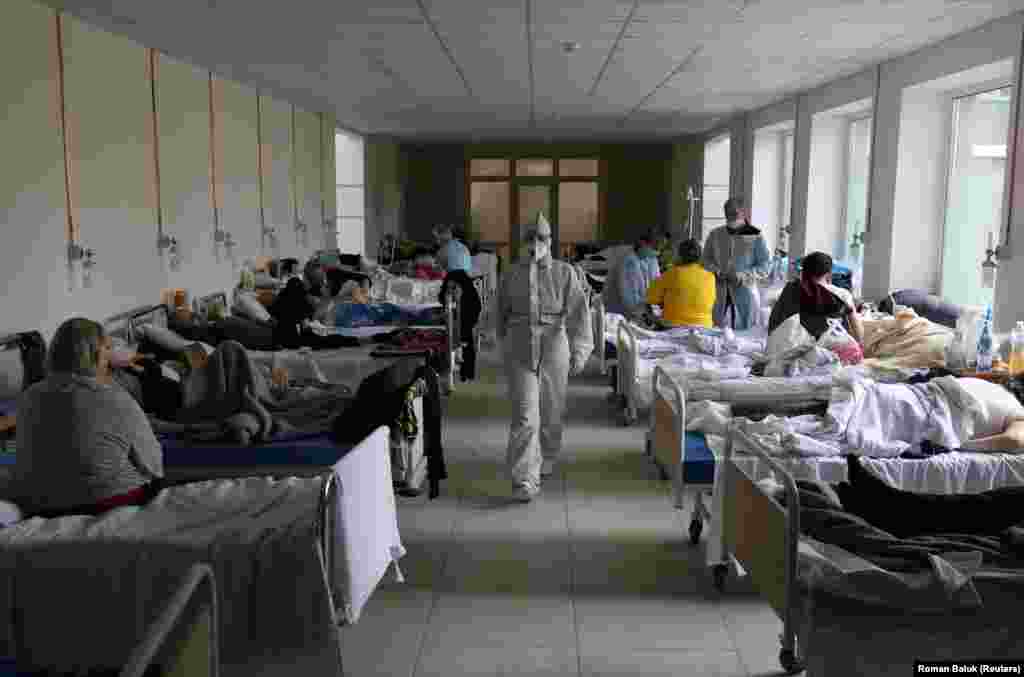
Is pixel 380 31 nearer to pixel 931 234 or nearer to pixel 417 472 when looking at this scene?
pixel 417 472

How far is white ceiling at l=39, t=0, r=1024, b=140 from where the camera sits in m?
6.20

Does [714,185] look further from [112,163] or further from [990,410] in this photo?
[990,410]

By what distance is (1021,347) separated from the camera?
592 centimetres

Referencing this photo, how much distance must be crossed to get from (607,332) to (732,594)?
4935 millimetres

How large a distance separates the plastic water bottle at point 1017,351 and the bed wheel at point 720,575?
2.51 m

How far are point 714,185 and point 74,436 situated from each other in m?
15.7

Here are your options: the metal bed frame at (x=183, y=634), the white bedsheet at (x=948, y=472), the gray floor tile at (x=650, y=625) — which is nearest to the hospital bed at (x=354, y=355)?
the gray floor tile at (x=650, y=625)

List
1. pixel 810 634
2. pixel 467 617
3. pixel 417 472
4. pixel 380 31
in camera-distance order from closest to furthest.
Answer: pixel 810 634, pixel 467 617, pixel 417 472, pixel 380 31

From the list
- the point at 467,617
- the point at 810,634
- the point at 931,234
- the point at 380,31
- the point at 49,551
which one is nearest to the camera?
the point at 810,634

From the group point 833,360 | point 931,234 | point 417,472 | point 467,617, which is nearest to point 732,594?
point 467,617

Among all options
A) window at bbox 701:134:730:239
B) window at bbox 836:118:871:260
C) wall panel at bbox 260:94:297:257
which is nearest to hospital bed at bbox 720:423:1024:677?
window at bbox 836:118:871:260

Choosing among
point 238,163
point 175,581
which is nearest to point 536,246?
point 175,581

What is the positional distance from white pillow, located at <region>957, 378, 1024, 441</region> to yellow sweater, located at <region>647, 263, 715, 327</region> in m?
Answer: 3.62

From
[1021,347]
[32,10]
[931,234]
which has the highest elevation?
[32,10]
